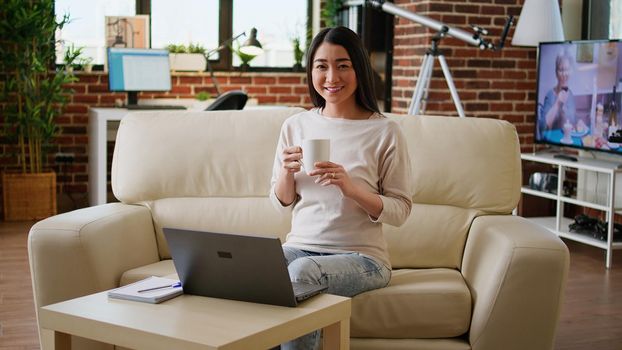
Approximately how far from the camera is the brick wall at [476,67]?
5891 millimetres

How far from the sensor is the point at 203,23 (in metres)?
7.12

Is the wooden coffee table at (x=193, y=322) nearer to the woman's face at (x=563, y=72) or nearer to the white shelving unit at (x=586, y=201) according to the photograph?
the white shelving unit at (x=586, y=201)

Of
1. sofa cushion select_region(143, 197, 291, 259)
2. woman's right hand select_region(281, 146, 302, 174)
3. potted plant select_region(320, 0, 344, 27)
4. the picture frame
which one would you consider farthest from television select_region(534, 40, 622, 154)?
woman's right hand select_region(281, 146, 302, 174)

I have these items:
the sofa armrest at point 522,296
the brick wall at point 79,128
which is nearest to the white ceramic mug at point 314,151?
the sofa armrest at point 522,296

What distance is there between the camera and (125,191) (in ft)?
10.4

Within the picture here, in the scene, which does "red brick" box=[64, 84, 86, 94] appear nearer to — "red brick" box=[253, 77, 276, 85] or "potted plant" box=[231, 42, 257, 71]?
"potted plant" box=[231, 42, 257, 71]

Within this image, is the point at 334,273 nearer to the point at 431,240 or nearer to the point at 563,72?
the point at 431,240

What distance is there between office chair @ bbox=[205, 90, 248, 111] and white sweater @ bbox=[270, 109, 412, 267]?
97.5 inches

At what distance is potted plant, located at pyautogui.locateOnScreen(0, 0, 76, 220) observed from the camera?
19.5ft

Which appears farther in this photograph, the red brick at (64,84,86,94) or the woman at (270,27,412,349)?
the red brick at (64,84,86,94)

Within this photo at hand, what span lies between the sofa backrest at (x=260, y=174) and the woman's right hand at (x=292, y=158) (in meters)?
0.59

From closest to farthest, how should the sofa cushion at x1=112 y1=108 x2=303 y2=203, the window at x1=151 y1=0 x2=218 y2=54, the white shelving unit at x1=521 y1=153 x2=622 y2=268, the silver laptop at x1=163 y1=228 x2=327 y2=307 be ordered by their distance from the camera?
the silver laptop at x1=163 y1=228 x2=327 y2=307 → the sofa cushion at x1=112 y1=108 x2=303 y2=203 → the white shelving unit at x1=521 y1=153 x2=622 y2=268 → the window at x1=151 y1=0 x2=218 y2=54

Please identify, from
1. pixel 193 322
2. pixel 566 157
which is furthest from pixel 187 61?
pixel 193 322

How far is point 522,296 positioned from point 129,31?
475 centimetres
